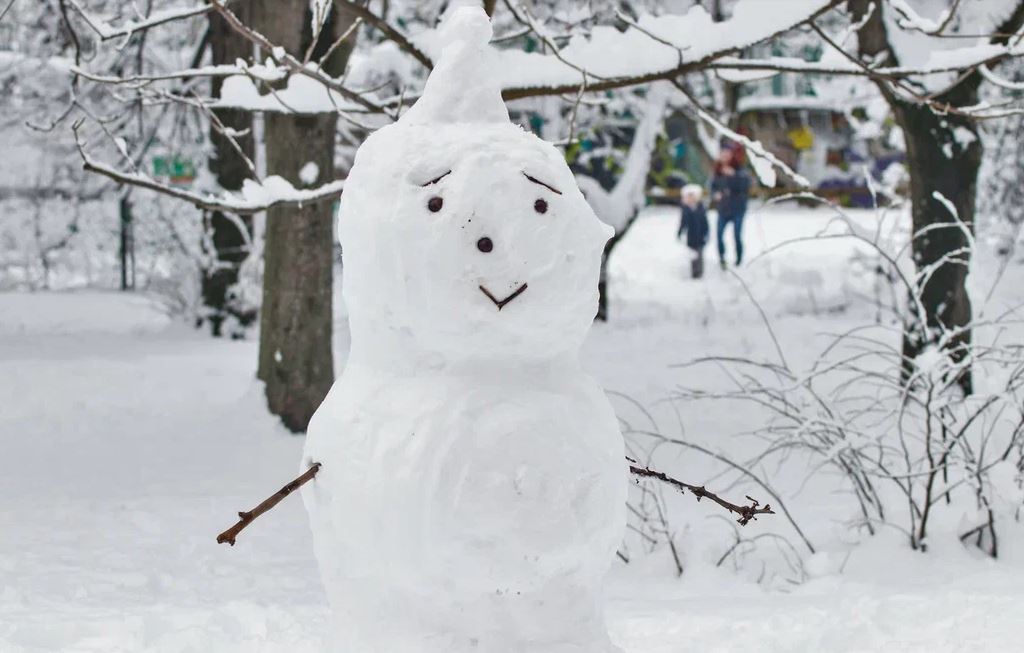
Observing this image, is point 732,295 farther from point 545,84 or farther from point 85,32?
point 545,84

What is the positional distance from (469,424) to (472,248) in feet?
1.23

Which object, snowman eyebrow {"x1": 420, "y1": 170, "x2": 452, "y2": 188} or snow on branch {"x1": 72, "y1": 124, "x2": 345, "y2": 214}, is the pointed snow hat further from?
snow on branch {"x1": 72, "y1": 124, "x2": 345, "y2": 214}

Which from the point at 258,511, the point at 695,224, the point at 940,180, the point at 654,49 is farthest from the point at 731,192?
the point at 258,511

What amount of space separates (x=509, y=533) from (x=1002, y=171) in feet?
43.4

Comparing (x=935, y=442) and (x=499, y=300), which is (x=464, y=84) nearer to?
(x=499, y=300)

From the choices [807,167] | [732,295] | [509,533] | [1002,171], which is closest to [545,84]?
[509,533]

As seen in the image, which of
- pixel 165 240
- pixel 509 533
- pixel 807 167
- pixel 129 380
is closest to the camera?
pixel 509 533

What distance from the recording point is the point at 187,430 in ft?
21.5

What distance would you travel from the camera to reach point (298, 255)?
6336 mm

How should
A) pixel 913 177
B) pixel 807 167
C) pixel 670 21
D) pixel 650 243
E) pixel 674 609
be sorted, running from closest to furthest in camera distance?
pixel 674 609
pixel 670 21
pixel 913 177
pixel 650 243
pixel 807 167

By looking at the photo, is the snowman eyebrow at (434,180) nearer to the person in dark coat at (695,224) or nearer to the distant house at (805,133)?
the person in dark coat at (695,224)

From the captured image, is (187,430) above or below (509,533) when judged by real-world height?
below

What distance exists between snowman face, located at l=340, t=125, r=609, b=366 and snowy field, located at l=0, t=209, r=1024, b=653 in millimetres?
909

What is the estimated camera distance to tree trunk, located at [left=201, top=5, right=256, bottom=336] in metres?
8.92
